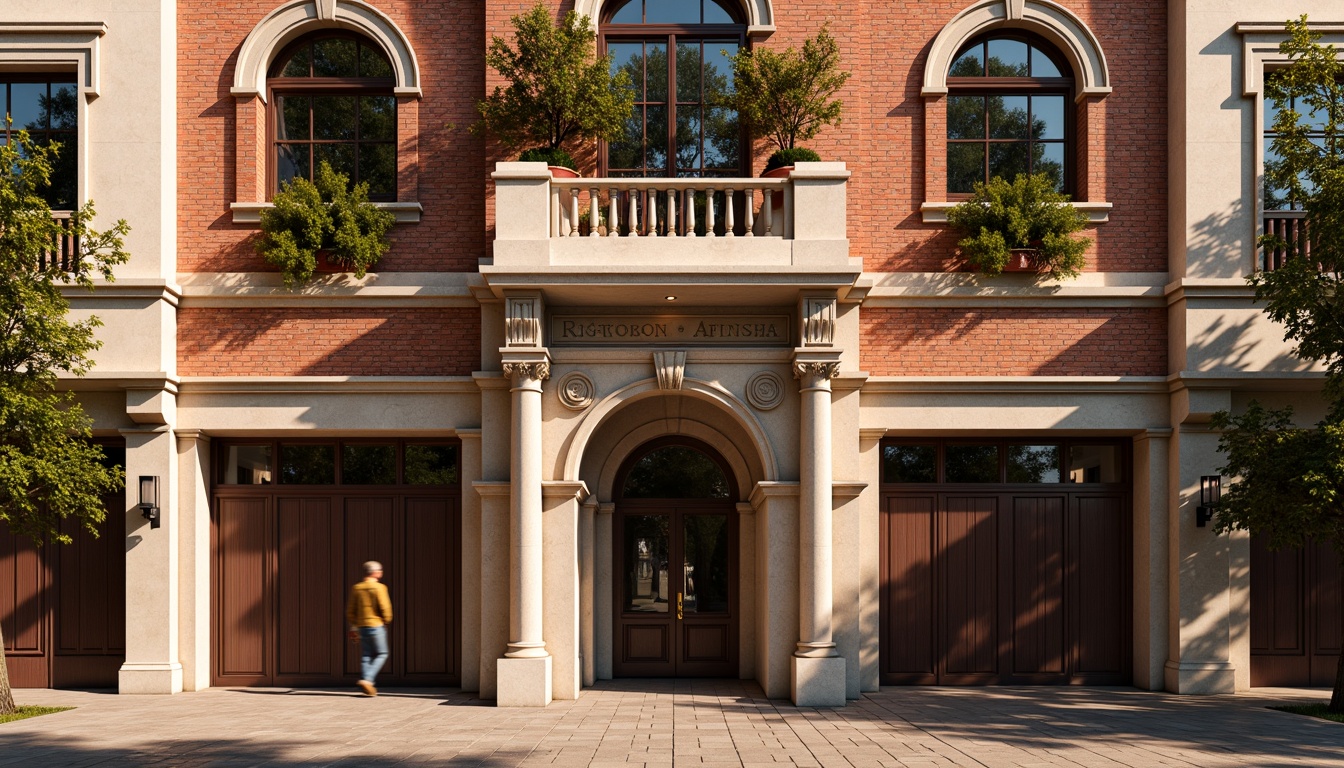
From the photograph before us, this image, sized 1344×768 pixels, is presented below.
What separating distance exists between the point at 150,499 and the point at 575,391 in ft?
17.3

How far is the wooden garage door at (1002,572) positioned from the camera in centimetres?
1362

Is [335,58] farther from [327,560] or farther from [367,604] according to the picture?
[367,604]

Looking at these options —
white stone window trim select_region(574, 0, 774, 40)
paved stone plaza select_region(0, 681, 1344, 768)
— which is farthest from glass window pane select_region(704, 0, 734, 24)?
paved stone plaza select_region(0, 681, 1344, 768)

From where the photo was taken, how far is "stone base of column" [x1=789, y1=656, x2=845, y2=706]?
11898 mm

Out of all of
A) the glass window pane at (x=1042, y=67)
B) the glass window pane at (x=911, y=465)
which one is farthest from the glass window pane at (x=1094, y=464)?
the glass window pane at (x=1042, y=67)

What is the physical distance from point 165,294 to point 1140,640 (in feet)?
41.9

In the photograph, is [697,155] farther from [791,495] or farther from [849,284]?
[791,495]

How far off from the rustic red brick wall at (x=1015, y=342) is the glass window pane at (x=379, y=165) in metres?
6.45

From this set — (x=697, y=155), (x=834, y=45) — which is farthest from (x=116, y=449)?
(x=834, y=45)

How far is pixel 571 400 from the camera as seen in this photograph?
499 inches

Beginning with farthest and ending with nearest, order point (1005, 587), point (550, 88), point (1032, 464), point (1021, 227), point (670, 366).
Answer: point (1032, 464) < point (1005, 587) < point (1021, 227) < point (550, 88) < point (670, 366)

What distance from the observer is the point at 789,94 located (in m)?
12.9

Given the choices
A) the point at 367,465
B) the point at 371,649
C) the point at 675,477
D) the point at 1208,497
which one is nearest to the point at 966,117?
the point at 1208,497

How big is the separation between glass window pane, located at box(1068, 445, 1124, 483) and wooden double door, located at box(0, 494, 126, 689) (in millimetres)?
12134
